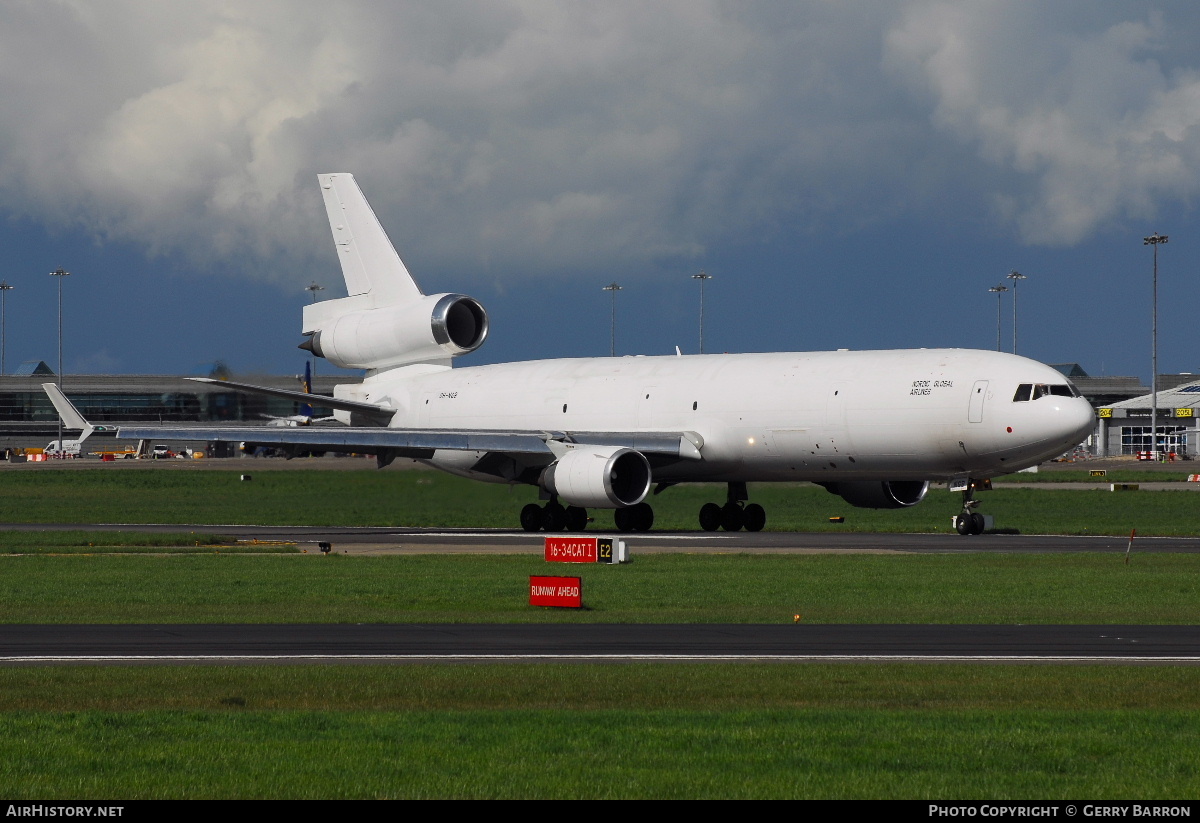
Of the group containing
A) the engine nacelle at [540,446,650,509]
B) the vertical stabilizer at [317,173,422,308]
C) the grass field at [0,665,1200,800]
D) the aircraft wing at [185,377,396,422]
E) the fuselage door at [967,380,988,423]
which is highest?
the vertical stabilizer at [317,173,422,308]

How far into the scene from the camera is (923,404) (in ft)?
132

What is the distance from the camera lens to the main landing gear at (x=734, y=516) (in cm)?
4678

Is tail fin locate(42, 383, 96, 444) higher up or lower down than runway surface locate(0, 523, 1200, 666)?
higher up

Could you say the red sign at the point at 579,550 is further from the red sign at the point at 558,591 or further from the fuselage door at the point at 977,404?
the fuselage door at the point at 977,404

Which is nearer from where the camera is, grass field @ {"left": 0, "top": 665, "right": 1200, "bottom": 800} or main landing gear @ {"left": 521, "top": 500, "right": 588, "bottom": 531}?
grass field @ {"left": 0, "top": 665, "right": 1200, "bottom": 800}

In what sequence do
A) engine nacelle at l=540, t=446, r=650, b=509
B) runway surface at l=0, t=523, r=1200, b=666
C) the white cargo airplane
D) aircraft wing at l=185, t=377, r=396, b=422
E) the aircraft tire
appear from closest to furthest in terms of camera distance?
1. runway surface at l=0, t=523, r=1200, b=666
2. the white cargo airplane
3. engine nacelle at l=540, t=446, r=650, b=509
4. the aircraft tire
5. aircraft wing at l=185, t=377, r=396, b=422

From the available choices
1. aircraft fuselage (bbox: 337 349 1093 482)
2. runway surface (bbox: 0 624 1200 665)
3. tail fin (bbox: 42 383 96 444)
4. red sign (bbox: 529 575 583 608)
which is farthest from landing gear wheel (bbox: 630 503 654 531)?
runway surface (bbox: 0 624 1200 665)

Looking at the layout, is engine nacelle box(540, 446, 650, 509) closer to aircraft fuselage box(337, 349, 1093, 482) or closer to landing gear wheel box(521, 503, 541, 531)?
landing gear wheel box(521, 503, 541, 531)

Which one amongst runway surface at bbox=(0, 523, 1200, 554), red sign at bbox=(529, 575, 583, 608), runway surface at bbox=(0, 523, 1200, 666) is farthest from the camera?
runway surface at bbox=(0, 523, 1200, 554)

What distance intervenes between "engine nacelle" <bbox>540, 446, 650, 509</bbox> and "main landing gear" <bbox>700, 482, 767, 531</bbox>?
4.10m

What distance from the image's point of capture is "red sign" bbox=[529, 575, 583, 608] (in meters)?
22.6

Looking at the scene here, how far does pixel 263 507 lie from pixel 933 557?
31780 mm

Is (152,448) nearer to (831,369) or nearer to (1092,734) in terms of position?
(831,369)

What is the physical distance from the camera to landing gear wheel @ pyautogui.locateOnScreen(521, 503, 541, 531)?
1816 inches
